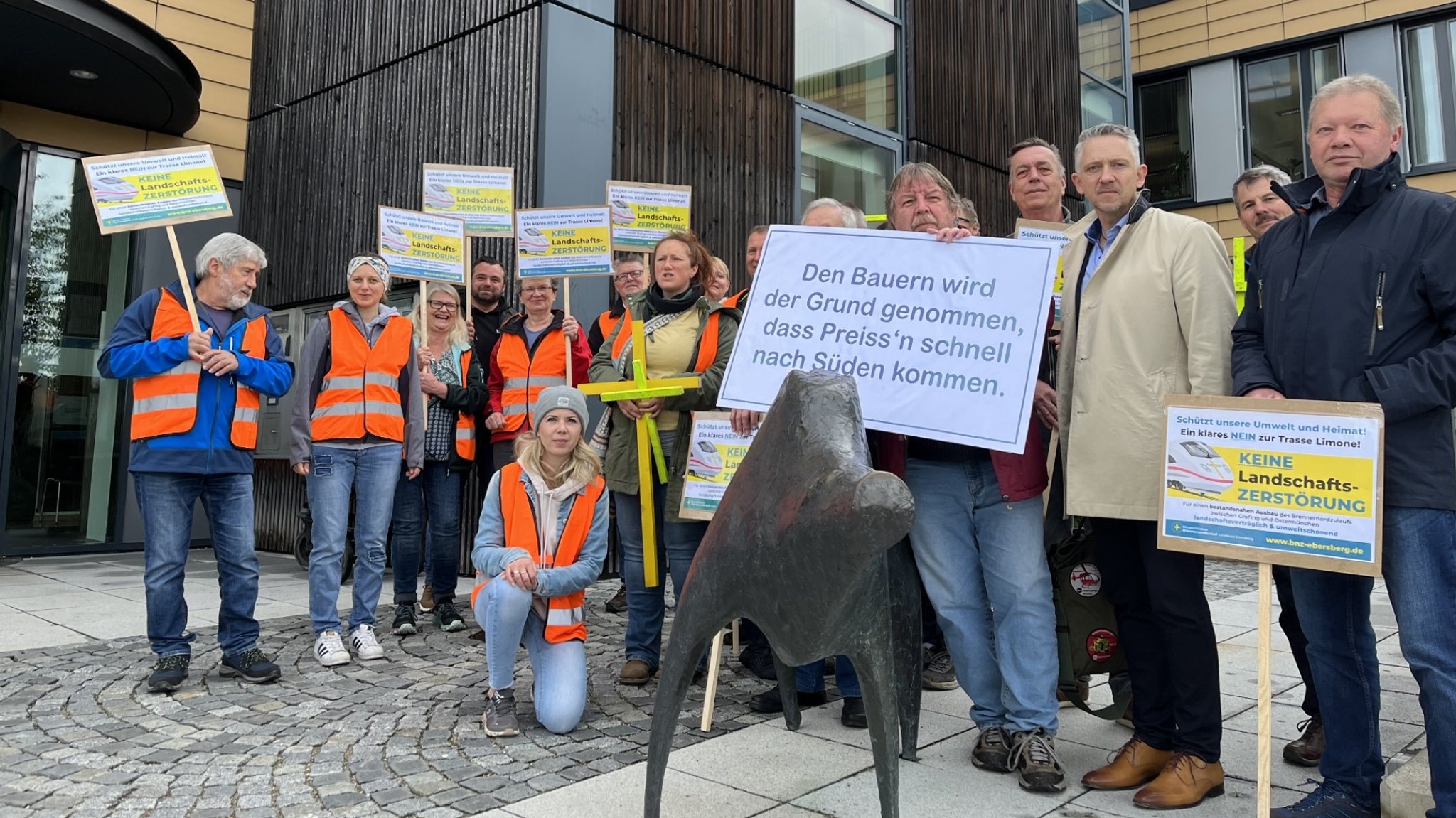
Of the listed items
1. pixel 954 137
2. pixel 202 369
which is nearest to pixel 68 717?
pixel 202 369

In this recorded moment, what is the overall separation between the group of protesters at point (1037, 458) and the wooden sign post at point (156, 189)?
0.50 m

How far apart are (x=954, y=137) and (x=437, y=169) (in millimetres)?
7173

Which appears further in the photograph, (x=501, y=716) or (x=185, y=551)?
(x=185, y=551)

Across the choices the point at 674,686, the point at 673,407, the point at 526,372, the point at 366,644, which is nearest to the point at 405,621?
the point at 366,644

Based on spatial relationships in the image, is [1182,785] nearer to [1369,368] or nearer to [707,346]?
[1369,368]

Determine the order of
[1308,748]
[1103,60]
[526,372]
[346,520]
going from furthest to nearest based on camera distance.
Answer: [1103,60]
[526,372]
[346,520]
[1308,748]

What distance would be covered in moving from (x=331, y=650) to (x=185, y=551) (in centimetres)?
85

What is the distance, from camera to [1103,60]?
1446 centimetres

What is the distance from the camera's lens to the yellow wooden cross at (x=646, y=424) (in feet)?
13.1

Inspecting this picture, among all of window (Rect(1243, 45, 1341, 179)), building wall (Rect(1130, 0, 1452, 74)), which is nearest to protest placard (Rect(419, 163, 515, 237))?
window (Rect(1243, 45, 1341, 179))

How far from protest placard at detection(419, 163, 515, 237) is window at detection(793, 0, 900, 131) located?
4.18 meters

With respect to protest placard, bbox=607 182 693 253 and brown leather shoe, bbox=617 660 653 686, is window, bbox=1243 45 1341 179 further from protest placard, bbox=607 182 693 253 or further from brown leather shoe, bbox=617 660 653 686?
brown leather shoe, bbox=617 660 653 686

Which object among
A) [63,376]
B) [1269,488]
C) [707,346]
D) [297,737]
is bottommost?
[297,737]

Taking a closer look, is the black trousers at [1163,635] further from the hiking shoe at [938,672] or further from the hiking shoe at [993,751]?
the hiking shoe at [938,672]
